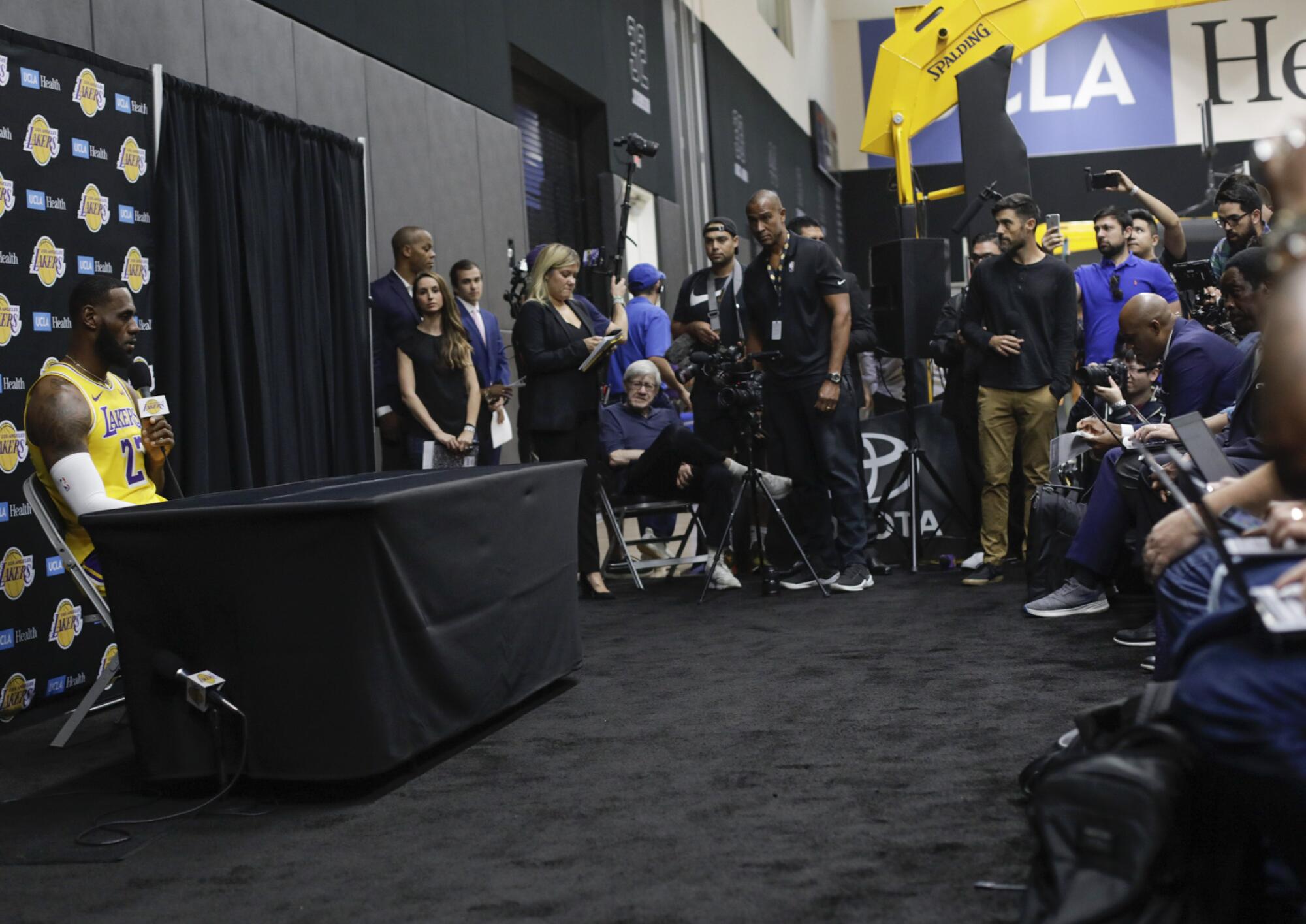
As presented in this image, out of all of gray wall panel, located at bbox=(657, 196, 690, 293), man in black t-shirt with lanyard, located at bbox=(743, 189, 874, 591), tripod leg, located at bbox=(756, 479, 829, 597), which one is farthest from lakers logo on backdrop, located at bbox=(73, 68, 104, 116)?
gray wall panel, located at bbox=(657, 196, 690, 293)

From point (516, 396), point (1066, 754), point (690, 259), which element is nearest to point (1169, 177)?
point (690, 259)

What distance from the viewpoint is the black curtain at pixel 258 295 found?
15.9 feet

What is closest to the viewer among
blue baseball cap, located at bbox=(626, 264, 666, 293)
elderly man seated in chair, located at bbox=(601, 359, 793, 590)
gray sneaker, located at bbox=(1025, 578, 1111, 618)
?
gray sneaker, located at bbox=(1025, 578, 1111, 618)

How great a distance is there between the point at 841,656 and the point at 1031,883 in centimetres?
259

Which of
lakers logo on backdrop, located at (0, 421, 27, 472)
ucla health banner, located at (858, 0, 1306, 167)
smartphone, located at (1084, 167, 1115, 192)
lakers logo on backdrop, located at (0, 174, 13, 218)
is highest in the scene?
ucla health banner, located at (858, 0, 1306, 167)

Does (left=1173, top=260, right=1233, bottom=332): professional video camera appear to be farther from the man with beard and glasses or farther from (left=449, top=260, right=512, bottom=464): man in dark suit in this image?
the man with beard and glasses

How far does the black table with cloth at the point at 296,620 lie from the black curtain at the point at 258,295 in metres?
1.81

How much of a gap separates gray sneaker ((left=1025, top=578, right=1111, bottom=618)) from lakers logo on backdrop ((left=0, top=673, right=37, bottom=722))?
3.46 meters

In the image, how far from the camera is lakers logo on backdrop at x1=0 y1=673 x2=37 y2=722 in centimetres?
399

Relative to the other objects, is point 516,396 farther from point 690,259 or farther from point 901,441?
point 690,259

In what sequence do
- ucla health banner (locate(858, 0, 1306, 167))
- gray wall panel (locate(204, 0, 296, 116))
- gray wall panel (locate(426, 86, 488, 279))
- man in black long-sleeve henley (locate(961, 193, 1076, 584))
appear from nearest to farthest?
1. gray wall panel (locate(204, 0, 296, 116))
2. man in black long-sleeve henley (locate(961, 193, 1076, 584))
3. gray wall panel (locate(426, 86, 488, 279))
4. ucla health banner (locate(858, 0, 1306, 167))

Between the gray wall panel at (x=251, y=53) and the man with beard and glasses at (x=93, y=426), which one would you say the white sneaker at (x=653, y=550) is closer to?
the gray wall panel at (x=251, y=53)

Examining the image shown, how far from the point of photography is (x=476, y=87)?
25.6ft

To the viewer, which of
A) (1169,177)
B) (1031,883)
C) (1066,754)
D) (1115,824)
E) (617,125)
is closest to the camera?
(1115,824)
